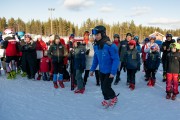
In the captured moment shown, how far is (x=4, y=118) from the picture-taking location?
4.83 meters

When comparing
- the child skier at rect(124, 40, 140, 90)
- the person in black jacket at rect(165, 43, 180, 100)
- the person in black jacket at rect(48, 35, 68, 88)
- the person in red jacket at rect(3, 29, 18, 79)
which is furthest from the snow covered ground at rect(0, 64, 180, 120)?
the person in red jacket at rect(3, 29, 18, 79)

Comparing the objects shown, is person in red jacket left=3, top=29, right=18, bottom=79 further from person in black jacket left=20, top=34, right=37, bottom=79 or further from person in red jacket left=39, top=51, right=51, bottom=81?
person in red jacket left=39, top=51, right=51, bottom=81

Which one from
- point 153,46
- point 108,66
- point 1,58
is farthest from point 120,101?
point 1,58

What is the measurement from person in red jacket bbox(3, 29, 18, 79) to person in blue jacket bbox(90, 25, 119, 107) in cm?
466

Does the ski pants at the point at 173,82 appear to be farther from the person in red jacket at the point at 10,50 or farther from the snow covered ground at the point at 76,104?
the person in red jacket at the point at 10,50

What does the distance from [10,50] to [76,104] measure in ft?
14.6

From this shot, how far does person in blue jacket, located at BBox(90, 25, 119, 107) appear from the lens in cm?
568

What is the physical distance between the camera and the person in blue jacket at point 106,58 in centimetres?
568

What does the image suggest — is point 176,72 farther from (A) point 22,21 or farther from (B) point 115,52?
(A) point 22,21

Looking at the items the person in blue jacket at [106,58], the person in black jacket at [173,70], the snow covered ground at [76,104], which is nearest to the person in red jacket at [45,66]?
the snow covered ground at [76,104]

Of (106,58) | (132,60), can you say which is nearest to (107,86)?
(106,58)

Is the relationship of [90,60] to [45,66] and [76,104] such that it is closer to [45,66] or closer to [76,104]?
[45,66]

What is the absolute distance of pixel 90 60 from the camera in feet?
27.7

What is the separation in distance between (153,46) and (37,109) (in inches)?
202
